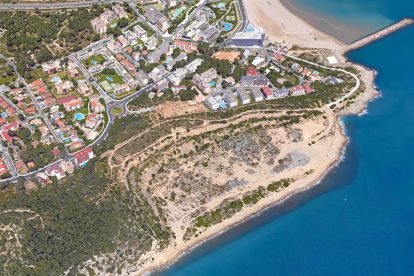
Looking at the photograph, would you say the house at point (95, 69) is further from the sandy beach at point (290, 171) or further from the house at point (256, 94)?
the house at point (256, 94)

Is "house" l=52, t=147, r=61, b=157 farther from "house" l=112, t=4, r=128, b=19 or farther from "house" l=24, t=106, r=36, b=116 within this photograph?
"house" l=112, t=4, r=128, b=19

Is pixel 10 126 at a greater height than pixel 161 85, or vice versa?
pixel 10 126

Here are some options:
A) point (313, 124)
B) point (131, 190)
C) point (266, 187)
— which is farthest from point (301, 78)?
point (131, 190)

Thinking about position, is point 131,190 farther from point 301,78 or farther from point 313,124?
point 301,78

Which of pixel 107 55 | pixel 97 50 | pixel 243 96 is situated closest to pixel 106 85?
pixel 107 55

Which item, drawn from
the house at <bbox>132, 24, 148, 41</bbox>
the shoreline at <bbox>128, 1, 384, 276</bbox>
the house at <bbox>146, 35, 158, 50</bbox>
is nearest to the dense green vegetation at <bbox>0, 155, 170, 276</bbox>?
the shoreline at <bbox>128, 1, 384, 276</bbox>

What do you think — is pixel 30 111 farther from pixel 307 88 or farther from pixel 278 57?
pixel 307 88

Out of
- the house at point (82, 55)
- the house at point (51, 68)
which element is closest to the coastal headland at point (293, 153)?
the house at point (51, 68)
